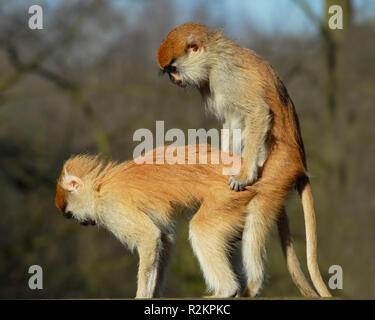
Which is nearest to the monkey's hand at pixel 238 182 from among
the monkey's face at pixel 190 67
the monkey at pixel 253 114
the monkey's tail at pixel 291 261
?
the monkey at pixel 253 114

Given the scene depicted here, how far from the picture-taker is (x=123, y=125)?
12703 mm

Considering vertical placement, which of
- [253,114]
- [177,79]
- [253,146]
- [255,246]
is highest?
[177,79]

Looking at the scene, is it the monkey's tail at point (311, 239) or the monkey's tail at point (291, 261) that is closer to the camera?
the monkey's tail at point (311, 239)

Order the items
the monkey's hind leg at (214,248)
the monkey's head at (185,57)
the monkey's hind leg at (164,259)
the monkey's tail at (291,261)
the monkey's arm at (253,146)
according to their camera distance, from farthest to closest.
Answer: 1. the monkey's head at (185,57)
2. the monkey's hind leg at (164,259)
3. the monkey's tail at (291,261)
4. the monkey's arm at (253,146)
5. the monkey's hind leg at (214,248)

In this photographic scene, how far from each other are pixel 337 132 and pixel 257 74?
6.82 metres

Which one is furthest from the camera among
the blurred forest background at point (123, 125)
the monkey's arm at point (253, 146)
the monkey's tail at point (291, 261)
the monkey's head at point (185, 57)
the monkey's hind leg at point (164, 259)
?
the blurred forest background at point (123, 125)

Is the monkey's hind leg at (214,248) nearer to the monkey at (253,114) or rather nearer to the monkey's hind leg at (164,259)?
the monkey at (253,114)

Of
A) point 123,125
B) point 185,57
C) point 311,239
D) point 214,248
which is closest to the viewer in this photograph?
point 214,248

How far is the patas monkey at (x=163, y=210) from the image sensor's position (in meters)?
4.77

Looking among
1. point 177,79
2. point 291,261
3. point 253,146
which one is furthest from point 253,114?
point 291,261

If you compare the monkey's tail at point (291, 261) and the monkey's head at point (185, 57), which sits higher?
the monkey's head at point (185, 57)

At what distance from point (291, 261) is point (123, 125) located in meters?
8.12

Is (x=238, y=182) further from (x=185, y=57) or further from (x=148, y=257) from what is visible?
(x=185, y=57)
